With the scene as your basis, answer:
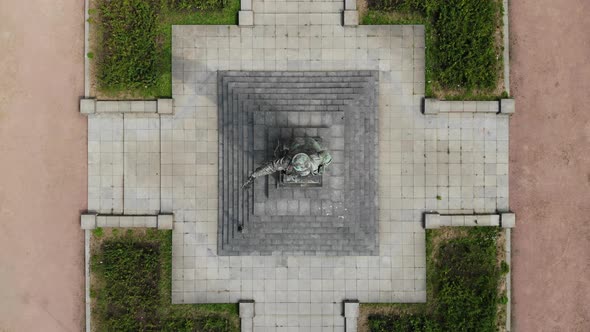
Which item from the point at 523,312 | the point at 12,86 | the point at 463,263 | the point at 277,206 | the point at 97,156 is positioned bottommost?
the point at 523,312

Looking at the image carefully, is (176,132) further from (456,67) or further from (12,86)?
(456,67)

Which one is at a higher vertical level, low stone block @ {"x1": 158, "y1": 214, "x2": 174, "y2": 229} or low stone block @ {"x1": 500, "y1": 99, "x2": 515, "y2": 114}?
low stone block @ {"x1": 500, "y1": 99, "x2": 515, "y2": 114}

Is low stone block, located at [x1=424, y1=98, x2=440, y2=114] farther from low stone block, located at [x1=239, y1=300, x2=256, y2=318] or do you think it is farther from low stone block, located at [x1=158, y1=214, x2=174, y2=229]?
low stone block, located at [x1=158, y1=214, x2=174, y2=229]

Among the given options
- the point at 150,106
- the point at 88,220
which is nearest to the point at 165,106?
the point at 150,106

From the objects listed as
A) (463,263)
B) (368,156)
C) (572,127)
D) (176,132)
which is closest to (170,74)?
(176,132)

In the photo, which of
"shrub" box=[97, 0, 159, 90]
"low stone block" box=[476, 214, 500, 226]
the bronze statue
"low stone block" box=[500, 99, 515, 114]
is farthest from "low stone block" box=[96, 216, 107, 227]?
"low stone block" box=[500, 99, 515, 114]

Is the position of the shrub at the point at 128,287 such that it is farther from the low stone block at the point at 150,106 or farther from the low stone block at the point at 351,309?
the low stone block at the point at 351,309

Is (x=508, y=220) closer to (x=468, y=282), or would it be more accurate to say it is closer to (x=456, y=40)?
(x=468, y=282)

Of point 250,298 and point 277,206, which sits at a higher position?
point 277,206
